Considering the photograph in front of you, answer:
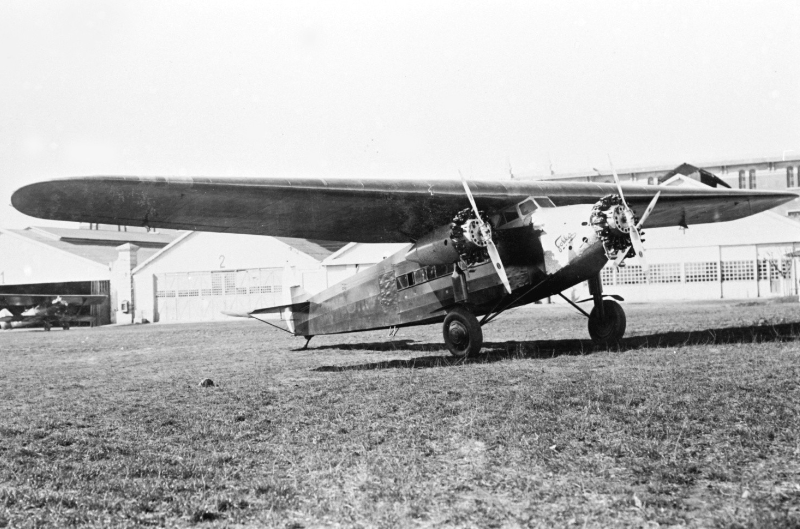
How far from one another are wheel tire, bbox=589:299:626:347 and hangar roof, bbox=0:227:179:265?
46.6m

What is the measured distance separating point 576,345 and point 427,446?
8743mm

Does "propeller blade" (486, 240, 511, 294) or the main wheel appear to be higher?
"propeller blade" (486, 240, 511, 294)

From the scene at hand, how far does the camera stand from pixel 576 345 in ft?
46.6

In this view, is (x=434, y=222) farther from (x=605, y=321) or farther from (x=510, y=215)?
(x=605, y=321)

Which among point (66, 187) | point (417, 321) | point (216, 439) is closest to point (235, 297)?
point (417, 321)

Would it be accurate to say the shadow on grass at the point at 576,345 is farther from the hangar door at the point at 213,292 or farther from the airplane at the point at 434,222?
the hangar door at the point at 213,292

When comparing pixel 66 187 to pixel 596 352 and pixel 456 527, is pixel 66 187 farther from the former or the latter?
pixel 596 352

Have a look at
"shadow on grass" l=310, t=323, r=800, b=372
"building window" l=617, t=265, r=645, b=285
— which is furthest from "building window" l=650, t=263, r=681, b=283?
"shadow on grass" l=310, t=323, r=800, b=372

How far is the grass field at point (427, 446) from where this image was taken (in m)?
4.58

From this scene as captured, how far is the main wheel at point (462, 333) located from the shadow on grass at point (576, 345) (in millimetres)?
182

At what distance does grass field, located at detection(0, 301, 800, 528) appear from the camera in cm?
458

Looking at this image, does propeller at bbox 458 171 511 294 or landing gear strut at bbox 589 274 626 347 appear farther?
landing gear strut at bbox 589 274 626 347

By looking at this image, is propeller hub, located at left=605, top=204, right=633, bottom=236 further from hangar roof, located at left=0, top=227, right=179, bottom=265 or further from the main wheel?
hangar roof, located at left=0, top=227, right=179, bottom=265

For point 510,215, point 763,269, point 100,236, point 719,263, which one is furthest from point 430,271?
point 100,236
